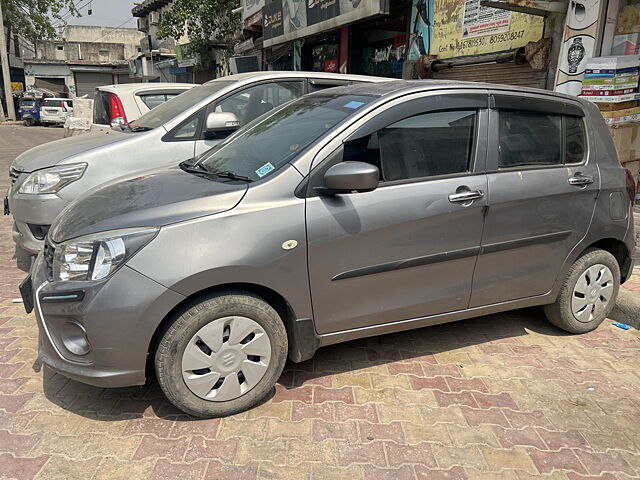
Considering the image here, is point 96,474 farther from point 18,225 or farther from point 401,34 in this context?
point 401,34

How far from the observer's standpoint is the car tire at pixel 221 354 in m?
2.45

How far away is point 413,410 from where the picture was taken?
277 cm

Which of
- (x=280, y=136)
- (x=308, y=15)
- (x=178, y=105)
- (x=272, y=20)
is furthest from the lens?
(x=272, y=20)

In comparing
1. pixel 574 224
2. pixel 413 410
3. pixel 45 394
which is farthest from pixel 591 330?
pixel 45 394

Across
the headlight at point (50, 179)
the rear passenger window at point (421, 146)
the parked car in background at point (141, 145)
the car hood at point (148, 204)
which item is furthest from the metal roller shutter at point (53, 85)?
the rear passenger window at point (421, 146)

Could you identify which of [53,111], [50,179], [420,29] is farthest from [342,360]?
[53,111]

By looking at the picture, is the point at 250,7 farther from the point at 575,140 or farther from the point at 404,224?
the point at 404,224

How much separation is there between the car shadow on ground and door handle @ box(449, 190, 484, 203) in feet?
3.65

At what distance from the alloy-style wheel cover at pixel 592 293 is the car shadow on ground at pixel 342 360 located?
0.78ft

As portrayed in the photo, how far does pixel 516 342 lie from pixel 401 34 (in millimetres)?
9607

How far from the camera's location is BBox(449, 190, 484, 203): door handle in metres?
2.95

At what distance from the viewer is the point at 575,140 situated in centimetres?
348

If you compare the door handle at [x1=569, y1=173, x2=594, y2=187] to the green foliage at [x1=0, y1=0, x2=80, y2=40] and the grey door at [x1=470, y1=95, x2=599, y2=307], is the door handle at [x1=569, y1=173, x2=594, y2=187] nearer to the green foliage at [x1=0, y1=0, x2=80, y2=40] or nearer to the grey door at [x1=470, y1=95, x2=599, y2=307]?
the grey door at [x1=470, y1=95, x2=599, y2=307]

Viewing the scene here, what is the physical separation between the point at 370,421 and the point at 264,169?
4.89ft
